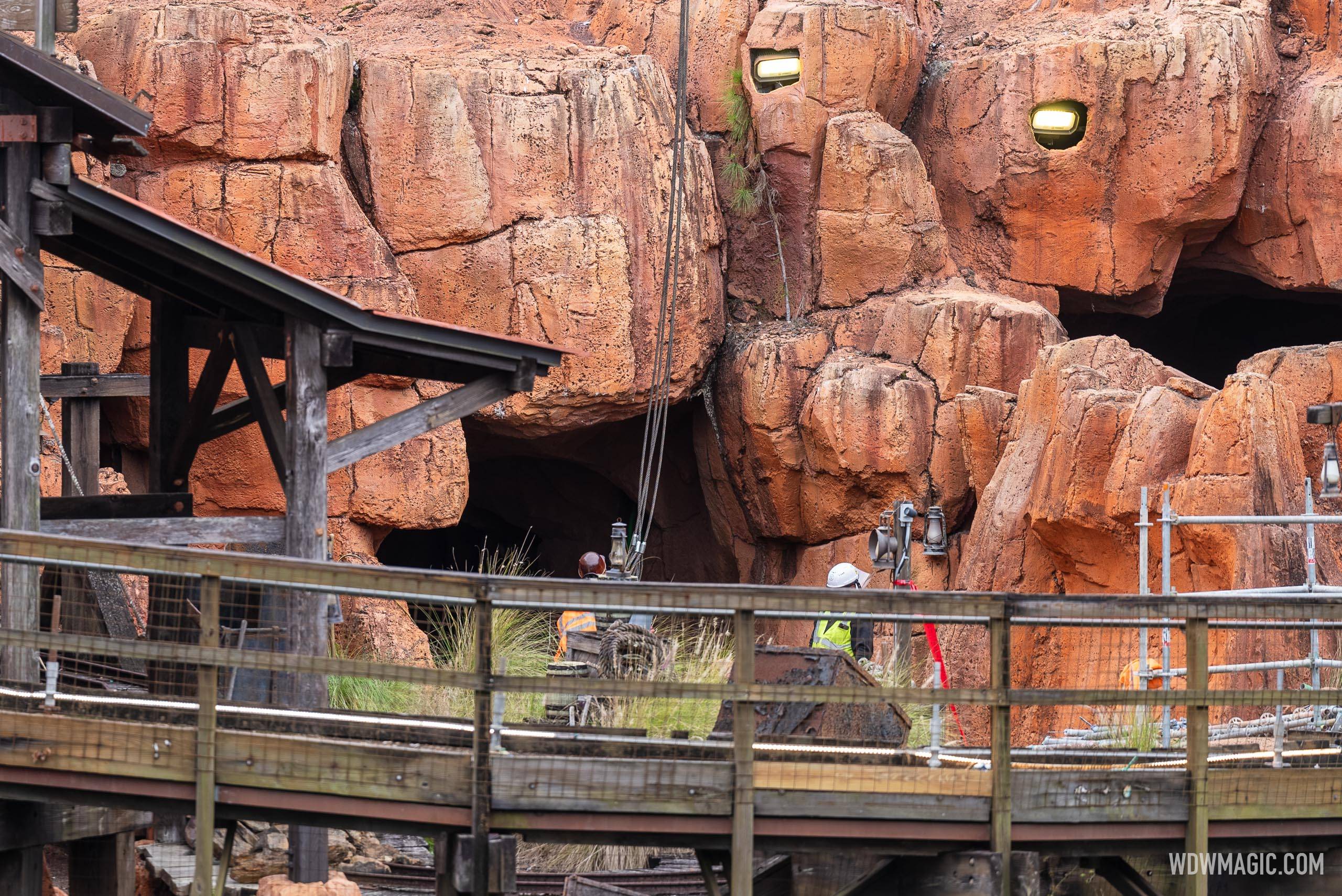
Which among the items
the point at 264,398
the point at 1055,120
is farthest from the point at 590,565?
the point at 1055,120

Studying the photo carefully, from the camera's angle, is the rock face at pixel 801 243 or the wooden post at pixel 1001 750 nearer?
the wooden post at pixel 1001 750

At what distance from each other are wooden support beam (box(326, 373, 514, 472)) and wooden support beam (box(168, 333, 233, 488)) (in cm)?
Answer: 84

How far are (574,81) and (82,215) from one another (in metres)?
9.32

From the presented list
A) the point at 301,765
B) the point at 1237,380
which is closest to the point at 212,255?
the point at 301,765

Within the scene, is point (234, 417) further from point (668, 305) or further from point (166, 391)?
point (668, 305)

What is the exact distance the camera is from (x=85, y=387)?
39.0 feet

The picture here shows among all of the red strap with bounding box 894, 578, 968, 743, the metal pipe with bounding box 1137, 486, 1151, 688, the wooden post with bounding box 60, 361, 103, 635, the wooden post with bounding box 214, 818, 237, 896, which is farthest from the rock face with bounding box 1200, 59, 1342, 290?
the wooden post with bounding box 214, 818, 237, 896

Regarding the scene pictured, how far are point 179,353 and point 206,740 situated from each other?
11.8ft

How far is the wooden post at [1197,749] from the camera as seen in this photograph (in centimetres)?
655

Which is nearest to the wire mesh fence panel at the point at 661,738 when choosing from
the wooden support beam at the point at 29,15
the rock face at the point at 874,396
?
the wooden support beam at the point at 29,15

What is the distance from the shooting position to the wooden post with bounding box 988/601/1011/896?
6410 mm

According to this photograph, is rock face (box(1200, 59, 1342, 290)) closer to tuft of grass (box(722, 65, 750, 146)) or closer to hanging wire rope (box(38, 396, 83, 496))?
tuft of grass (box(722, 65, 750, 146))

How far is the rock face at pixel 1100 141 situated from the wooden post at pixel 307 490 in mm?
11966

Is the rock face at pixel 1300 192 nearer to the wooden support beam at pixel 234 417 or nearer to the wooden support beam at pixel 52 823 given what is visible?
the wooden support beam at pixel 234 417
